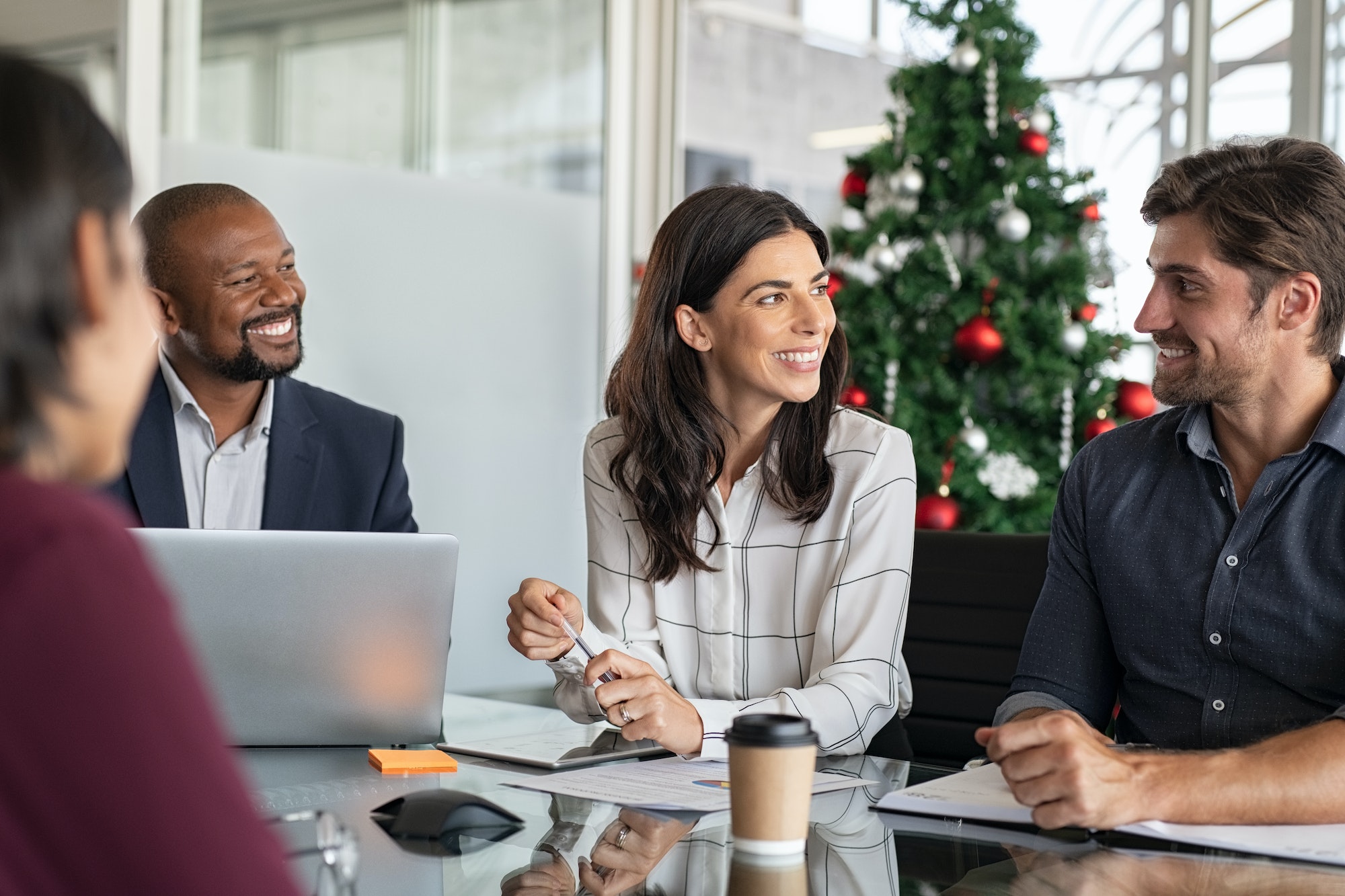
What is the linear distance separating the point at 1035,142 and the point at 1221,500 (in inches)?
83.1

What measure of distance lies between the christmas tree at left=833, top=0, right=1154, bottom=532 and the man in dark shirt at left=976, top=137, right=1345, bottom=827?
1.72m

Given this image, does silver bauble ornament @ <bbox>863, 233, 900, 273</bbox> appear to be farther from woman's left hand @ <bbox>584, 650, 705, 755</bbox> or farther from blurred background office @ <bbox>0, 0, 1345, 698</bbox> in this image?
woman's left hand @ <bbox>584, 650, 705, 755</bbox>

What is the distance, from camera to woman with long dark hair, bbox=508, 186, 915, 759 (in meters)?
1.71

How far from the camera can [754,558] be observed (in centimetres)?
184

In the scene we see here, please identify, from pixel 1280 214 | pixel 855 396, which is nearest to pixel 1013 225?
pixel 855 396

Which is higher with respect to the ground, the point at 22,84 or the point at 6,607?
the point at 22,84

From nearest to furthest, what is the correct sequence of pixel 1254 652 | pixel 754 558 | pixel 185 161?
pixel 1254 652
pixel 754 558
pixel 185 161

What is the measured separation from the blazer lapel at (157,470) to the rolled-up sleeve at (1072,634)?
→ 1.25 metres

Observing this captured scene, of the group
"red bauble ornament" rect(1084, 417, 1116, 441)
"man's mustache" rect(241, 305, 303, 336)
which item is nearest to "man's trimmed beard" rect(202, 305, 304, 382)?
"man's mustache" rect(241, 305, 303, 336)

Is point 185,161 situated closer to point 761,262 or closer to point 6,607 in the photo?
point 761,262

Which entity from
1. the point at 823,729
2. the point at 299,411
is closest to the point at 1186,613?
the point at 823,729

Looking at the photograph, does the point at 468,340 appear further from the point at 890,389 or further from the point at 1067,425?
the point at 1067,425

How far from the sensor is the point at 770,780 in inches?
38.6

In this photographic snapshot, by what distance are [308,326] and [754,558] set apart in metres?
Answer: 1.97
